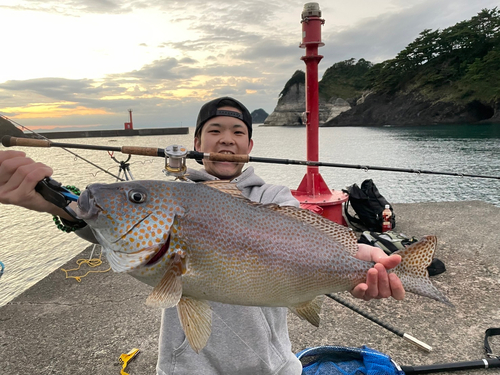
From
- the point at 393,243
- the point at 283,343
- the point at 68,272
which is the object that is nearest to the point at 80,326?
the point at 68,272

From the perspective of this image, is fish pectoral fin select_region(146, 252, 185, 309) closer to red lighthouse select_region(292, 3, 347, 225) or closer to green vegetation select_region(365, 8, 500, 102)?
red lighthouse select_region(292, 3, 347, 225)

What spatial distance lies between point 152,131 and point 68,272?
75.7 meters

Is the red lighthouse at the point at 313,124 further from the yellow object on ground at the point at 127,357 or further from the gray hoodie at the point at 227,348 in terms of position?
the gray hoodie at the point at 227,348

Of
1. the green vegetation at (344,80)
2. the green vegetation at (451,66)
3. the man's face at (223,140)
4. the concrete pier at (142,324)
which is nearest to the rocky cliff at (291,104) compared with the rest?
the green vegetation at (344,80)

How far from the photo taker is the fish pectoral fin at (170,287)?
152 cm

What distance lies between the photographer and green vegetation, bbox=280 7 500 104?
50.5m

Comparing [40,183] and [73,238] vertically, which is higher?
[40,183]

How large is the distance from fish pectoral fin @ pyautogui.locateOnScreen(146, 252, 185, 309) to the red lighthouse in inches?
195

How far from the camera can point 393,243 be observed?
569 cm

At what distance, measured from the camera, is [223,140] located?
3.00m

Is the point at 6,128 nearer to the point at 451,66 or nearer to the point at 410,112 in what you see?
the point at 410,112

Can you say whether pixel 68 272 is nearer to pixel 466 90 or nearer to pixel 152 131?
pixel 466 90

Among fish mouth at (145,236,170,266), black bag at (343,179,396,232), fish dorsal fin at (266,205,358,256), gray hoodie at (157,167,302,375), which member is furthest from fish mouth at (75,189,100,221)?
black bag at (343,179,396,232)

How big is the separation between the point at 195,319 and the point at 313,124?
19.1 feet
